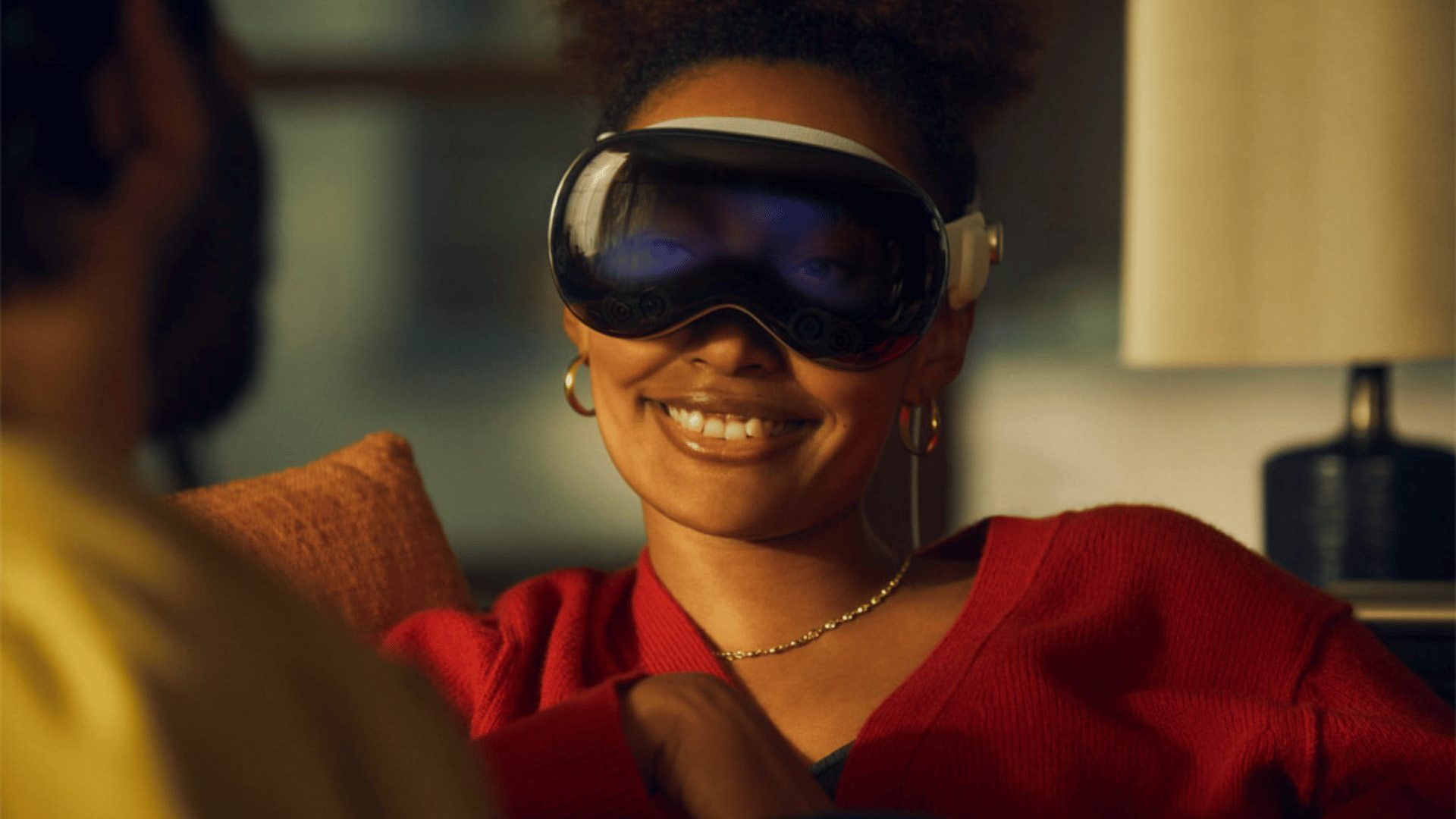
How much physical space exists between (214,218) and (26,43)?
0.23 feet

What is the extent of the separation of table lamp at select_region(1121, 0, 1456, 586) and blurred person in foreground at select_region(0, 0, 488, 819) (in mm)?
1727

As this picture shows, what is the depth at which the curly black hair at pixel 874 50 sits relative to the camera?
1.20 metres

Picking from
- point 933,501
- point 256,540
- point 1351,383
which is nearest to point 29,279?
point 256,540

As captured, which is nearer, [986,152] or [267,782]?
[267,782]

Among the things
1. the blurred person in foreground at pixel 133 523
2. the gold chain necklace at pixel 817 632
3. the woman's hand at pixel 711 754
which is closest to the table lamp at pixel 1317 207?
the gold chain necklace at pixel 817 632

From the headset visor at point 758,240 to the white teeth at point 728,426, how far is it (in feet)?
0.20

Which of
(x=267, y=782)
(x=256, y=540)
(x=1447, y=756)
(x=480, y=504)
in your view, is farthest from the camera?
(x=480, y=504)

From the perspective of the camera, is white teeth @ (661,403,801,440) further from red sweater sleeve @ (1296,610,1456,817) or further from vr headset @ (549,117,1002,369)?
red sweater sleeve @ (1296,610,1456,817)

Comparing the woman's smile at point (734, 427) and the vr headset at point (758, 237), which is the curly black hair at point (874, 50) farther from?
the woman's smile at point (734, 427)

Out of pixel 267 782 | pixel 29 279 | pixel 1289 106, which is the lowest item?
pixel 267 782

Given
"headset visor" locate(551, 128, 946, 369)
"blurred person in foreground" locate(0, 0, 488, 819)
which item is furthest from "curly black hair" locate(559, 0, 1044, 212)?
"blurred person in foreground" locate(0, 0, 488, 819)

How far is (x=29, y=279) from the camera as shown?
46cm

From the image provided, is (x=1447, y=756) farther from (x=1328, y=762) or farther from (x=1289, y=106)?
(x=1289, y=106)

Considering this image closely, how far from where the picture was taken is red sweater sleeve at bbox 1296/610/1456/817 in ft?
3.48
